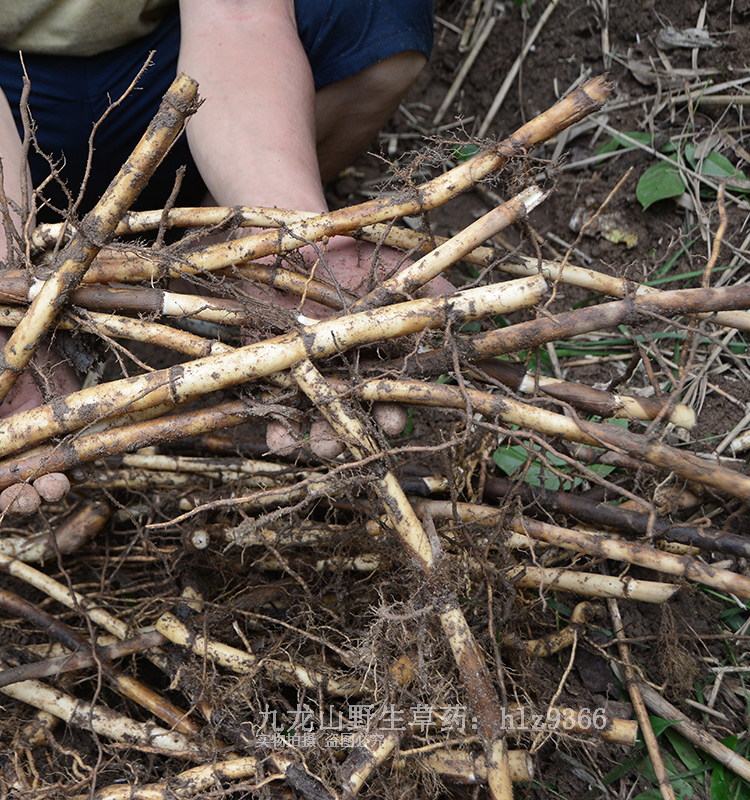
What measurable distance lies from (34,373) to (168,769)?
0.71 metres

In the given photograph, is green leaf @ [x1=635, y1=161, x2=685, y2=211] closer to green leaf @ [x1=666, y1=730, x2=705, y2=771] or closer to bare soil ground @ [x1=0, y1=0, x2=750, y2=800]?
bare soil ground @ [x1=0, y1=0, x2=750, y2=800]

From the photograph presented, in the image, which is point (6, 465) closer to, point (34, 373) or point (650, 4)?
point (34, 373)

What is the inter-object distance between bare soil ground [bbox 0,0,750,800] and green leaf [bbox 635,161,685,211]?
0.10 metres

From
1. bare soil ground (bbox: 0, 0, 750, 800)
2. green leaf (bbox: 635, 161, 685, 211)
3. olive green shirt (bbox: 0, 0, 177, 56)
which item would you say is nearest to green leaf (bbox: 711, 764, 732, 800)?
bare soil ground (bbox: 0, 0, 750, 800)

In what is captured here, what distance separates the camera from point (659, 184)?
1538 millimetres

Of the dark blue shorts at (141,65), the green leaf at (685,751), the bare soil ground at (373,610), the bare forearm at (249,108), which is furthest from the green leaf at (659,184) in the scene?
the green leaf at (685,751)

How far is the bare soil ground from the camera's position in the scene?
0.95 meters

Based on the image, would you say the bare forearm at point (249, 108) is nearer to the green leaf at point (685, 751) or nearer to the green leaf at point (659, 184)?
the green leaf at point (659, 184)

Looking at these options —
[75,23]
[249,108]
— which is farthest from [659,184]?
[75,23]

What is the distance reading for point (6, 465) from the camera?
3.14ft

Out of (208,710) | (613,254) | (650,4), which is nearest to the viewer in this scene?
(208,710)

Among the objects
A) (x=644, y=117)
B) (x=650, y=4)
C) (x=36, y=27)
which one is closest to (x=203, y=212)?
(x=36, y=27)

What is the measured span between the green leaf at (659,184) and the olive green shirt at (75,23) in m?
1.20

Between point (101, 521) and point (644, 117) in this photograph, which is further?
point (644, 117)
